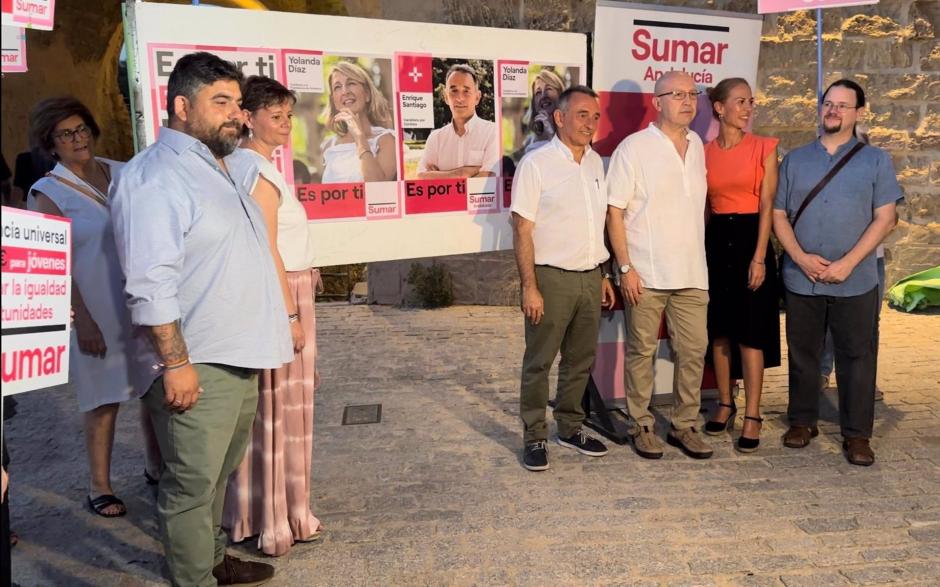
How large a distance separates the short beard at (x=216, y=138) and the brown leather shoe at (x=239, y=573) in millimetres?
1589

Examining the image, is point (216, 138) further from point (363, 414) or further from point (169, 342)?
point (363, 414)

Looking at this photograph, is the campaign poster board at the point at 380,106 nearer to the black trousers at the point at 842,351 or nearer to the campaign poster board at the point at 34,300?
the campaign poster board at the point at 34,300

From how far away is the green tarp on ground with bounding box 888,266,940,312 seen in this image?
761cm

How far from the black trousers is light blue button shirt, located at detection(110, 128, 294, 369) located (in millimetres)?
2850

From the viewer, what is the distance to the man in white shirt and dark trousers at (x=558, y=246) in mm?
3949

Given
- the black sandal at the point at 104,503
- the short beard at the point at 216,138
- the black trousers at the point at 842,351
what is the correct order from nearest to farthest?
1. the short beard at the point at 216,138
2. the black sandal at the point at 104,503
3. the black trousers at the point at 842,351

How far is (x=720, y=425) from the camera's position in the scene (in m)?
4.54

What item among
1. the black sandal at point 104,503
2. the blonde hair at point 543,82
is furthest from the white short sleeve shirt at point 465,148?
the black sandal at point 104,503

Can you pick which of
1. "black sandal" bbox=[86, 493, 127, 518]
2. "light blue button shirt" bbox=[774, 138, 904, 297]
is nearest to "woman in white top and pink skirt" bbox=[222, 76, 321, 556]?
"black sandal" bbox=[86, 493, 127, 518]

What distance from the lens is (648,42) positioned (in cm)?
452

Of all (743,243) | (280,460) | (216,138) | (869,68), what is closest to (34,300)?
(216,138)

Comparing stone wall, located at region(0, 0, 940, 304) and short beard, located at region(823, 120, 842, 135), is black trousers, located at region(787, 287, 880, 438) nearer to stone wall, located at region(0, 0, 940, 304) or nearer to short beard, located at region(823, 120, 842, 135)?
short beard, located at region(823, 120, 842, 135)

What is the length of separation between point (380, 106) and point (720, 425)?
2.61m

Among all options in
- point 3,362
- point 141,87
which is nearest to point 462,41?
point 141,87
